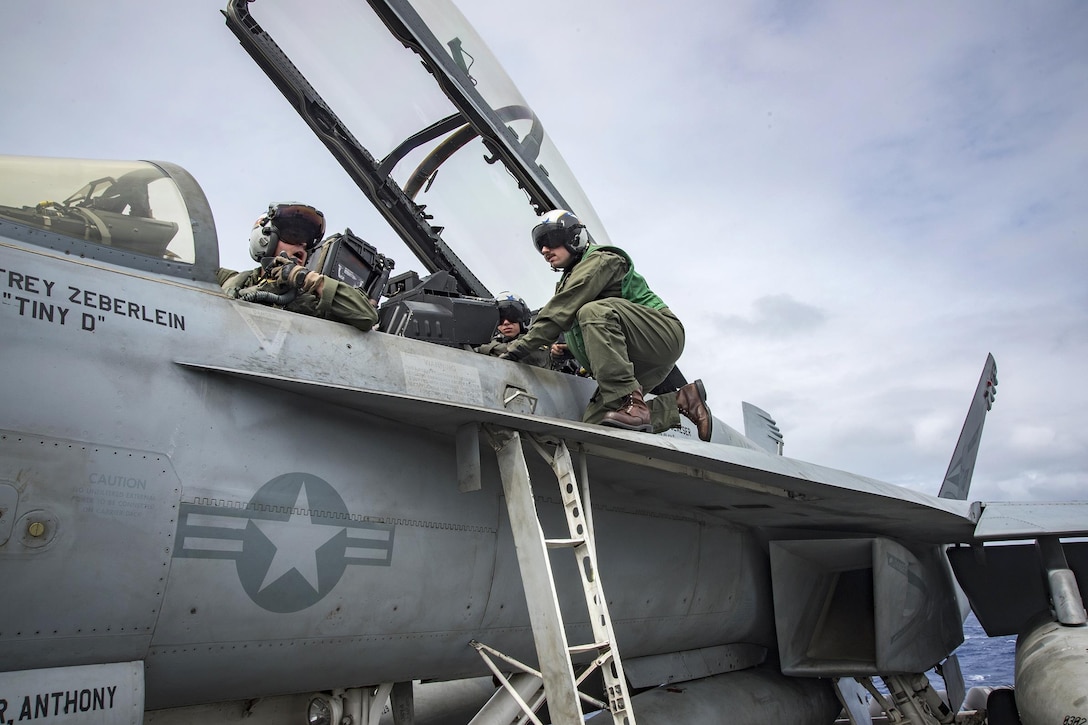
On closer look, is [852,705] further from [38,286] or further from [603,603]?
[38,286]

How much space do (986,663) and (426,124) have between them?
24.0 metres

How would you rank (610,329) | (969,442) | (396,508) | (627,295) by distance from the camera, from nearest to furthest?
(396,508), (610,329), (627,295), (969,442)

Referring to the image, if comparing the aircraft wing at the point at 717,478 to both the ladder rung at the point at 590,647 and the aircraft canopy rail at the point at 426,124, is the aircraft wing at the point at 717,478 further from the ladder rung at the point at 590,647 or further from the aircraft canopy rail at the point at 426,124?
the aircraft canopy rail at the point at 426,124

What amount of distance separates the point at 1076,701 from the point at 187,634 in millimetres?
4119

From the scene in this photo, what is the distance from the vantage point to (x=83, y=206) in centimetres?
307

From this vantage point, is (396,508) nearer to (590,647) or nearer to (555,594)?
(555,594)

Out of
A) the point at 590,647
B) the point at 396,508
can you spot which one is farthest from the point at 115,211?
the point at 590,647

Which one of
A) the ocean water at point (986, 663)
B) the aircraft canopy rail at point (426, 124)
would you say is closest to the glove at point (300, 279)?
the aircraft canopy rail at point (426, 124)

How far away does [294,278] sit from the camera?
3.57 meters

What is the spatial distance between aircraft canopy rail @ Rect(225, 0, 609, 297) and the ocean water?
1049cm

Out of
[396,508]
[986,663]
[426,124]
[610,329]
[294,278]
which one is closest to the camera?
[396,508]

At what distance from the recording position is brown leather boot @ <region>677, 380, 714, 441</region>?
16.9ft

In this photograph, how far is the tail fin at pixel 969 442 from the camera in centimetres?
867

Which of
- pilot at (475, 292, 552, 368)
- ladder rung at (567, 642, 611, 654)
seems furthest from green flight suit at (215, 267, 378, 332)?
ladder rung at (567, 642, 611, 654)
